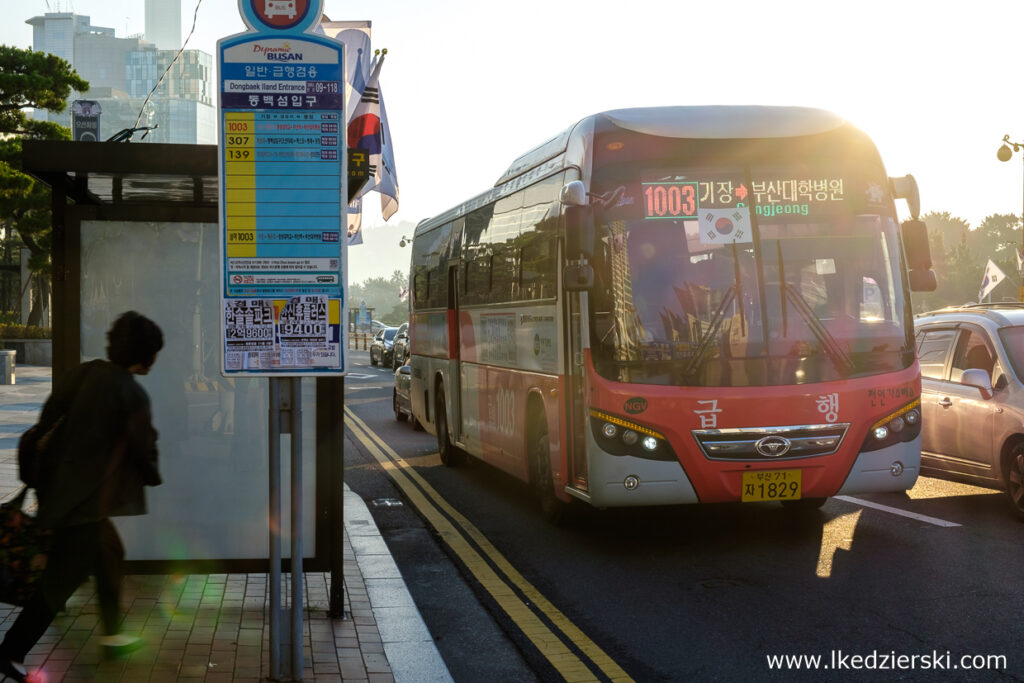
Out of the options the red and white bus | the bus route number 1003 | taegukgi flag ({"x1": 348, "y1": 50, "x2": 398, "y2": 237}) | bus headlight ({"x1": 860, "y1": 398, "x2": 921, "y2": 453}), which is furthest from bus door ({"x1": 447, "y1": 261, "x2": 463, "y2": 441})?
bus headlight ({"x1": 860, "y1": 398, "x2": 921, "y2": 453})

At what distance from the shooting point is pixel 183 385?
7.03 metres

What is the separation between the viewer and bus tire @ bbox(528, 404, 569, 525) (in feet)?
32.9

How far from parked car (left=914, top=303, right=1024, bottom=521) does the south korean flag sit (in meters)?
2.91

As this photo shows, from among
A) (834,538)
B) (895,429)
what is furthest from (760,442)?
(834,538)

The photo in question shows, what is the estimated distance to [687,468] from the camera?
8.36 metres

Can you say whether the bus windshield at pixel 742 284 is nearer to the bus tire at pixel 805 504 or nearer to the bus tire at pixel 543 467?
the bus tire at pixel 543 467

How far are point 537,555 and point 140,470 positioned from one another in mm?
4234

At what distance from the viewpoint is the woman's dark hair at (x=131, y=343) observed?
5230 millimetres

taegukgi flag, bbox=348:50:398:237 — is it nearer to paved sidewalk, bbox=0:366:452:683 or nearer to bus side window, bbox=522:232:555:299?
bus side window, bbox=522:232:555:299

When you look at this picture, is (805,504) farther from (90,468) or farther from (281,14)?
(90,468)

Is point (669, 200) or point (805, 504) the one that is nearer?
point (669, 200)

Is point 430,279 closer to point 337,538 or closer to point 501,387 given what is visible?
point 501,387

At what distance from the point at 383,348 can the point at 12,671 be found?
4047 cm

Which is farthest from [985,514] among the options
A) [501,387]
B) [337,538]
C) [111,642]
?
[111,642]
